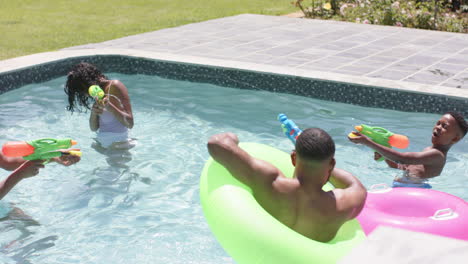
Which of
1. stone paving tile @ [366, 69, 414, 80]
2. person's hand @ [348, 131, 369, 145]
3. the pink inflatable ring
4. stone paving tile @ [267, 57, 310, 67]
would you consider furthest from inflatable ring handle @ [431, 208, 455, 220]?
stone paving tile @ [267, 57, 310, 67]

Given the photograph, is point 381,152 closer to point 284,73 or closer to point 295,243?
point 295,243

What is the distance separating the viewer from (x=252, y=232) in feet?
9.04

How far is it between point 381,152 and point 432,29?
701cm

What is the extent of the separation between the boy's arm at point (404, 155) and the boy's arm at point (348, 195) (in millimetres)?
705

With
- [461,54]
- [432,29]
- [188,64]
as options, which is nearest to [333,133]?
[188,64]

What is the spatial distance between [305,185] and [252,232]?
32cm

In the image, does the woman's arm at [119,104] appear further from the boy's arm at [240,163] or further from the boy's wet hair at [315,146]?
the boy's wet hair at [315,146]

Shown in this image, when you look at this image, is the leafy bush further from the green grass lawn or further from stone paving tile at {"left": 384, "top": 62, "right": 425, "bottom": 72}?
stone paving tile at {"left": 384, "top": 62, "right": 425, "bottom": 72}

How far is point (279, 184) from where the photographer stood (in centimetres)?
288

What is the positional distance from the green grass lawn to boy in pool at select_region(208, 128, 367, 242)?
19.1 feet

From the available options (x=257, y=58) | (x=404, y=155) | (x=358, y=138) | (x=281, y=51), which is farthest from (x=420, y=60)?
(x=358, y=138)

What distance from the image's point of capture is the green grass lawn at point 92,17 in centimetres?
902

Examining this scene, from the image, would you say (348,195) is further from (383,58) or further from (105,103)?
(383,58)

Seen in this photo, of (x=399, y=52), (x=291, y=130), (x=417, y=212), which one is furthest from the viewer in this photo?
(x=399, y=52)
